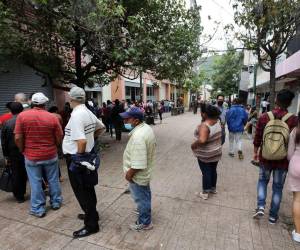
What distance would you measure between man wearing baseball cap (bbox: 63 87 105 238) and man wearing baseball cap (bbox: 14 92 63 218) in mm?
586

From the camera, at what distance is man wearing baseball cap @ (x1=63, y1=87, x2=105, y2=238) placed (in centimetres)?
313

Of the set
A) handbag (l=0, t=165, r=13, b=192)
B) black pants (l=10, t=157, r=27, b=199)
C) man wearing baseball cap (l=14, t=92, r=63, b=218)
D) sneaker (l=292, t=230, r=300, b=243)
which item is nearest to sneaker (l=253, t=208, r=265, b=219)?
sneaker (l=292, t=230, r=300, b=243)

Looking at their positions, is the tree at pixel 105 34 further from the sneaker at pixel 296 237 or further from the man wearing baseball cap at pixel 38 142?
the sneaker at pixel 296 237

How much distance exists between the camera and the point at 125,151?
333 centimetres

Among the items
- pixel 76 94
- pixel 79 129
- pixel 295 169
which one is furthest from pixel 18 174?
pixel 295 169

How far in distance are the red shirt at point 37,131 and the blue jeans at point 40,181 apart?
0.12 m

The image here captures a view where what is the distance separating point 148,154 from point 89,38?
4475 mm

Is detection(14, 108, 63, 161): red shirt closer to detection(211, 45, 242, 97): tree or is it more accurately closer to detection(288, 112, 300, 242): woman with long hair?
detection(288, 112, 300, 242): woman with long hair

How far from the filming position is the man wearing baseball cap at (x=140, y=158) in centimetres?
308

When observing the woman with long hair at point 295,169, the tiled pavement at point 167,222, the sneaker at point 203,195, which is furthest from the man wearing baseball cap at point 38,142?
the woman with long hair at point 295,169

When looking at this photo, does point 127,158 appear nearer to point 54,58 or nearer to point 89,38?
point 89,38

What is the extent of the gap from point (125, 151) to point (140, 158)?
326 mm

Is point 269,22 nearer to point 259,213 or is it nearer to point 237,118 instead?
point 237,118

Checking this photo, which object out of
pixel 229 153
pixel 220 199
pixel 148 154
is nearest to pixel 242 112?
pixel 229 153
